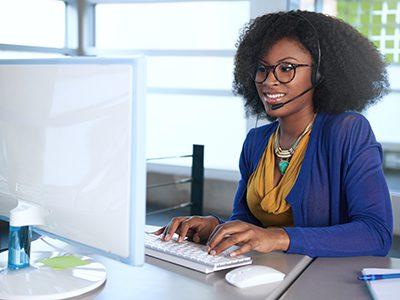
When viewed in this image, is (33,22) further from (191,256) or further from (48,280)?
(48,280)

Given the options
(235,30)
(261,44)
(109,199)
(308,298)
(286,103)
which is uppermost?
(235,30)

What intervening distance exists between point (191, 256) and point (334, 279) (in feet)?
1.00

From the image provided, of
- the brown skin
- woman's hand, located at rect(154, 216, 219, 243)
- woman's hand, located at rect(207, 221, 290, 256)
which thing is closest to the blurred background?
the brown skin

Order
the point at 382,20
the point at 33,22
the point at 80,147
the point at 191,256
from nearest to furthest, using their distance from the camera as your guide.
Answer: the point at 80,147 → the point at 191,256 → the point at 382,20 → the point at 33,22

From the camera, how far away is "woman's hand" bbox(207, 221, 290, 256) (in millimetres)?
1224

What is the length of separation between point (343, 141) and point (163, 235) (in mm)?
557

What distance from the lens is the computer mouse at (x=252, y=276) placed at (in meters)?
1.08

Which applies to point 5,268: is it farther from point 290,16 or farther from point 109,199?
point 290,16

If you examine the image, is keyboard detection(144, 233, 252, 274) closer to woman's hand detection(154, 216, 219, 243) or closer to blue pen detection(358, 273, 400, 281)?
woman's hand detection(154, 216, 219, 243)

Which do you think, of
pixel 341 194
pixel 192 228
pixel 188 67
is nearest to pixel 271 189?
pixel 341 194

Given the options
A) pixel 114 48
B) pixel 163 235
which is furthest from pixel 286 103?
pixel 114 48

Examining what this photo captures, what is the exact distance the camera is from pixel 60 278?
103cm

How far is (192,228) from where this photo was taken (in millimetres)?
1437

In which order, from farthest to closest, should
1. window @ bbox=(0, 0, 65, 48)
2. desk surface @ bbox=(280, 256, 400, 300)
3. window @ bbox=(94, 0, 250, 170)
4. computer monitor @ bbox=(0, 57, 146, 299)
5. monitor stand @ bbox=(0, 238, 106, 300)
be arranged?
window @ bbox=(94, 0, 250, 170) < window @ bbox=(0, 0, 65, 48) < desk surface @ bbox=(280, 256, 400, 300) < monitor stand @ bbox=(0, 238, 106, 300) < computer monitor @ bbox=(0, 57, 146, 299)
